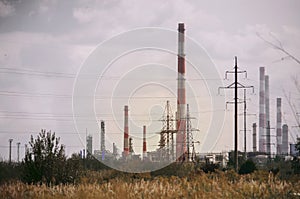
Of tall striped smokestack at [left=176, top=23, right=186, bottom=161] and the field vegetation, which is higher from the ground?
tall striped smokestack at [left=176, top=23, right=186, bottom=161]

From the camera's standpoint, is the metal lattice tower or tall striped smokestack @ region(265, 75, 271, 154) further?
tall striped smokestack @ region(265, 75, 271, 154)

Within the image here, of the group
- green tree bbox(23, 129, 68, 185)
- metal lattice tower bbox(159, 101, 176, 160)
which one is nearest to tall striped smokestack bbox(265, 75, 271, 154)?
metal lattice tower bbox(159, 101, 176, 160)

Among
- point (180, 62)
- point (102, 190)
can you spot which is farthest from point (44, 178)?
point (180, 62)

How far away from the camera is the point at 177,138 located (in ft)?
185

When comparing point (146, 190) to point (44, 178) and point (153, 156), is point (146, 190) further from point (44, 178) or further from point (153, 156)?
point (153, 156)

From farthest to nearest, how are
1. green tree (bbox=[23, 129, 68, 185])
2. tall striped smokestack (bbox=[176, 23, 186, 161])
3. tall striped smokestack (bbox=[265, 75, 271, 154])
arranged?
tall striped smokestack (bbox=[265, 75, 271, 154])
tall striped smokestack (bbox=[176, 23, 186, 161])
green tree (bbox=[23, 129, 68, 185])

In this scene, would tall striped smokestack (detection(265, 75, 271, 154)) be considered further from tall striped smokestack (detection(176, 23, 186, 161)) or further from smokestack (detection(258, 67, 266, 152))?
tall striped smokestack (detection(176, 23, 186, 161))

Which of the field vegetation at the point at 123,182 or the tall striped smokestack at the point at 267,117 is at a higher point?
the tall striped smokestack at the point at 267,117

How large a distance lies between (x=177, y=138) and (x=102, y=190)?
36.5 metres

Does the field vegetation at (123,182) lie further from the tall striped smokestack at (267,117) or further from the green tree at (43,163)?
the tall striped smokestack at (267,117)

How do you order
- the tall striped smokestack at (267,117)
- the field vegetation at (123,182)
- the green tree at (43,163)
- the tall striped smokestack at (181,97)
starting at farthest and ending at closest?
1. the tall striped smokestack at (267,117)
2. the tall striped smokestack at (181,97)
3. the green tree at (43,163)
4. the field vegetation at (123,182)

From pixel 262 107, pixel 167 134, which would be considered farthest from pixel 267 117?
pixel 167 134

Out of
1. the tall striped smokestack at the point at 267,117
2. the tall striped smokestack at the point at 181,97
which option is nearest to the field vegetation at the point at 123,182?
the tall striped smokestack at the point at 181,97

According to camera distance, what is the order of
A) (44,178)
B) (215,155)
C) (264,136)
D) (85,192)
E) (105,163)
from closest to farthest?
(85,192) → (44,178) → (105,163) → (215,155) → (264,136)
